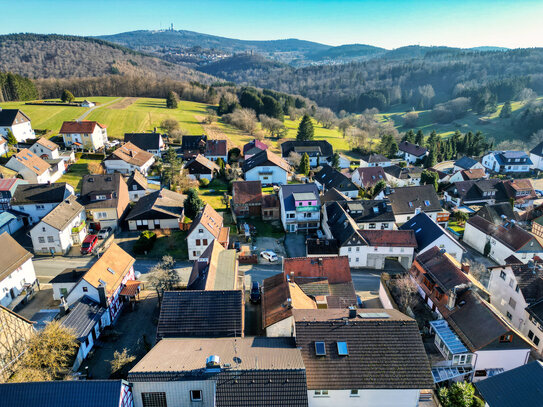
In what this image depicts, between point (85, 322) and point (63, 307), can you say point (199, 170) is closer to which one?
point (63, 307)

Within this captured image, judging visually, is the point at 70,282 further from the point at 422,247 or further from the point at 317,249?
the point at 422,247

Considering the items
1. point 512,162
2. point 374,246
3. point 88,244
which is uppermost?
point 512,162

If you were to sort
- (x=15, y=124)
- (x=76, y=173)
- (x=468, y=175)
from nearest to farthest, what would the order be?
(x=76, y=173), (x=468, y=175), (x=15, y=124)

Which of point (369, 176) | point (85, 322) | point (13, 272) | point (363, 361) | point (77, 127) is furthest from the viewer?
point (77, 127)

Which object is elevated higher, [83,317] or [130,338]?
[83,317]

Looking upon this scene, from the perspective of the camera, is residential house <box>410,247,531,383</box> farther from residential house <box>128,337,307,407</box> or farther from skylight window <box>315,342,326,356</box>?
residential house <box>128,337,307,407</box>

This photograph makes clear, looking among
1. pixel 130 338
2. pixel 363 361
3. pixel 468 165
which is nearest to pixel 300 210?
pixel 130 338

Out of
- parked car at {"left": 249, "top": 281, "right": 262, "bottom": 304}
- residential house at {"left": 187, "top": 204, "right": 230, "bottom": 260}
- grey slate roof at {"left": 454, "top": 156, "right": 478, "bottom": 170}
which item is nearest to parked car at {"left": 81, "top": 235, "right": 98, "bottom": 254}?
residential house at {"left": 187, "top": 204, "right": 230, "bottom": 260}

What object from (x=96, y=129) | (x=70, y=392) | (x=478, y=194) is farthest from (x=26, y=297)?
(x=478, y=194)
